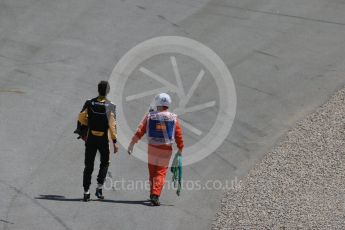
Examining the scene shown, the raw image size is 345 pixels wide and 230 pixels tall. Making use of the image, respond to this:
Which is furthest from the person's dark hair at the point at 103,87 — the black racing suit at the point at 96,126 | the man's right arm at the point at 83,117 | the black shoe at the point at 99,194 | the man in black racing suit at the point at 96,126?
the black shoe at the point at 99,194

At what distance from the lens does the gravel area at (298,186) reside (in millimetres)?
12641

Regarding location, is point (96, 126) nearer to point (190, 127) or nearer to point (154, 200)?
point (154, 200)

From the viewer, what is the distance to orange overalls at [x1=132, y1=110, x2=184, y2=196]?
1334cm

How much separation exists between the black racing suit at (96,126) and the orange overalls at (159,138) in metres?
0.52

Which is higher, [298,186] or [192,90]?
[192,90]

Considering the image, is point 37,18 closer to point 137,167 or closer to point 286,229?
point 137,167

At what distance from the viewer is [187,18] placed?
2244 centimetres

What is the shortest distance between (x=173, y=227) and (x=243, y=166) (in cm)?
295

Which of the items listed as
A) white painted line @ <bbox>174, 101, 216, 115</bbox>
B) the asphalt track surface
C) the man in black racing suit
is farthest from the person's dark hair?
white painted line @ <bbox>174, 101, 216, 115</bbox>

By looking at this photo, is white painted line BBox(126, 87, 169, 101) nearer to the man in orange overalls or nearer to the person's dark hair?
the man in orange overalls

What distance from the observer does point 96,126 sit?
13.1m

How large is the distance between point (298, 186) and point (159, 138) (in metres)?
2.59

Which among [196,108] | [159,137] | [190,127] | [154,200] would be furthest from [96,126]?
[196,108]

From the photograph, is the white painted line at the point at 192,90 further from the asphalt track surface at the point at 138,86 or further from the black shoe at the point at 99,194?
the black shoe at the point at 99,194
